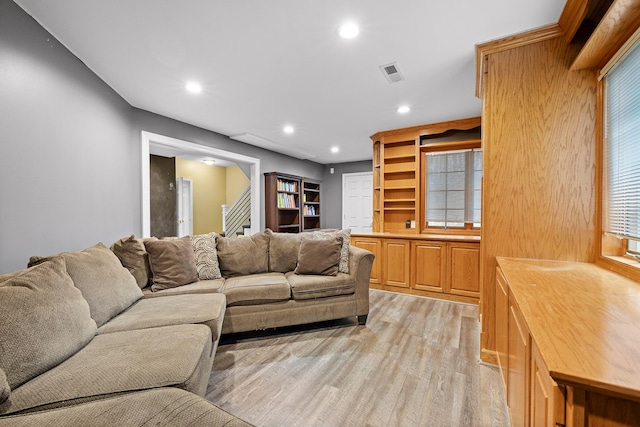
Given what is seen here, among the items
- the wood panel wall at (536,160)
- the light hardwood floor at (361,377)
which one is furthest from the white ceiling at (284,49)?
the light hardwood floor at (361,377)

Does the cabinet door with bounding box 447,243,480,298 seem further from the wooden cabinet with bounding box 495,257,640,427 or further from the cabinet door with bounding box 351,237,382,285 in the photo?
the wooden cabinet with bounding box 495,257,640,427

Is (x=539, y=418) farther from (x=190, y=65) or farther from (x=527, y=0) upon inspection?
(x=190, y=65)

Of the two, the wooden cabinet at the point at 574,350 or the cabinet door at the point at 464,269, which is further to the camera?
the cabinet door at the point at 464,269

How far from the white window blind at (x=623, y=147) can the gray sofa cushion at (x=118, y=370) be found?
2.32m

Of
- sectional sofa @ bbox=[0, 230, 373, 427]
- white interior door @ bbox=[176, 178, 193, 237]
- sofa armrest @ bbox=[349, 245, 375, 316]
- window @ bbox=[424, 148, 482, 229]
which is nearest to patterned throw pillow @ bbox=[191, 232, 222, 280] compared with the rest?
sectional sofa @ bbox=[0, 230, 373, 427]

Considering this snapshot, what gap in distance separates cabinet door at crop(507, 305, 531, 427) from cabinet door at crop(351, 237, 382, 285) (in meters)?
2.70

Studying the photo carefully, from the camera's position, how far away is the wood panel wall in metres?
1.84

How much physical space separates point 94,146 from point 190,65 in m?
1.17

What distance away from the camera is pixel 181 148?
390 centimetres

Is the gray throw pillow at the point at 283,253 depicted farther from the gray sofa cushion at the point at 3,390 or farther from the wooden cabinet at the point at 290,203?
the gray sofa cushion at the point at 3,390

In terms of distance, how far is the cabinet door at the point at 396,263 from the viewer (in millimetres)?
3924

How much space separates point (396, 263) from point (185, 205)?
529cm

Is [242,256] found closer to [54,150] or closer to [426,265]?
[54,150]

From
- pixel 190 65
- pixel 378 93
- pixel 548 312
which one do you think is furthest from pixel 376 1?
pixel 548 312
